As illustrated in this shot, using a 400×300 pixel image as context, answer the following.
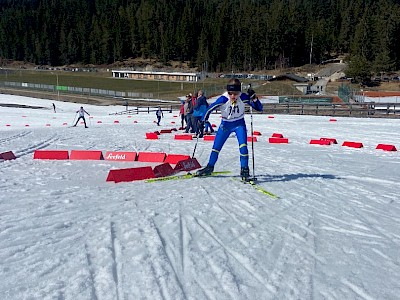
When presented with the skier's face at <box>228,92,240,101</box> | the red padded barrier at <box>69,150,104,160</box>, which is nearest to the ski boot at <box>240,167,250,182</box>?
the skier's face at <box>228,92,240,101</box>

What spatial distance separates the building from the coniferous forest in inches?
734

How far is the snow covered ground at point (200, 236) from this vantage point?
387 cm

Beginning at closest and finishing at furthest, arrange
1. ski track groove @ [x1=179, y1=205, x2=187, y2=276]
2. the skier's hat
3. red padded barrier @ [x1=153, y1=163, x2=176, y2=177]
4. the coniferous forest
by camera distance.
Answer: ski track groove @ [x1=179, y1=205, x2=187, y2=276] → the skier's hat → red padded barrier @ [x1=153, y1=163, x2=176, y2=177] → the coniferous forest

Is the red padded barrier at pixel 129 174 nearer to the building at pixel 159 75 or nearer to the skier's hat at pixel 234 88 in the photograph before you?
the skier's hat at pixel 234 88

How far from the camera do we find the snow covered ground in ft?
12.7

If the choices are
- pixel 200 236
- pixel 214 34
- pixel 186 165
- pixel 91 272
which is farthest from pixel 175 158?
pixel 214 34

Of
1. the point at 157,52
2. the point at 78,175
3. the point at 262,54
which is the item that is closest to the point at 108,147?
the point at 78,175

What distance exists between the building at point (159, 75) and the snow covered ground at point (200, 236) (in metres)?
100.0

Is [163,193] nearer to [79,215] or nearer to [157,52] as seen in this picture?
[79,215]

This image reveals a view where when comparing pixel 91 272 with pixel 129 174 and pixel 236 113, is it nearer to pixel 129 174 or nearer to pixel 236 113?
pixel 129 174

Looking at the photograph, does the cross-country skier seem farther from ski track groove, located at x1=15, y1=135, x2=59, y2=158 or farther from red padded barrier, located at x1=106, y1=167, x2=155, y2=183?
ski track groove, located at x1=15, y1=135, x2=59, y2=158

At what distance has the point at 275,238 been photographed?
202 inches

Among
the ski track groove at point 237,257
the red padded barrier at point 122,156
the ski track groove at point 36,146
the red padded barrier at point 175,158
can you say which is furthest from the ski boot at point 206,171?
the ski track groove at point 36,146

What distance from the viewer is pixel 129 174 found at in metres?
8.55
